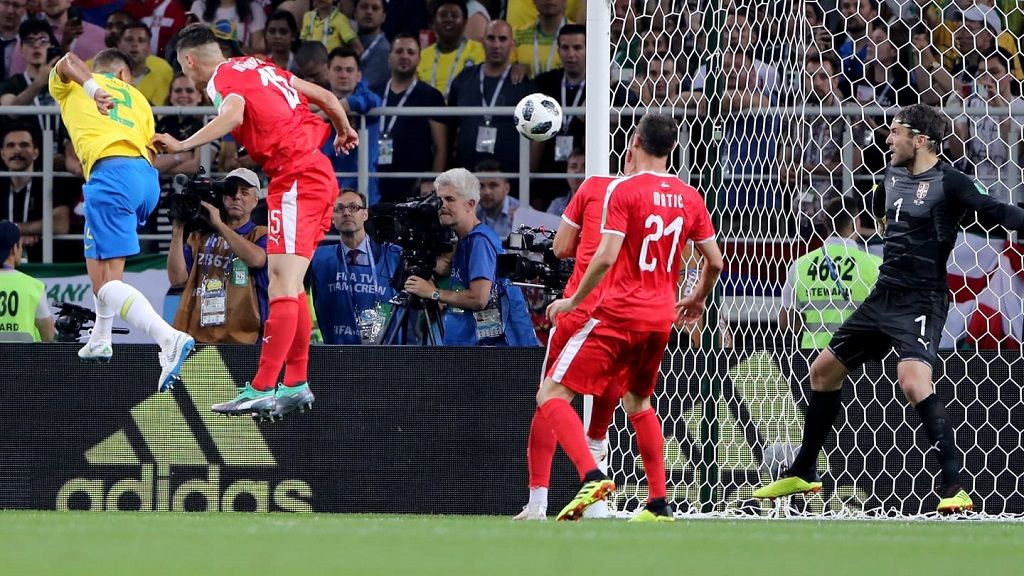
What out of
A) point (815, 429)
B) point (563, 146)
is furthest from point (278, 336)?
point (563, 146)

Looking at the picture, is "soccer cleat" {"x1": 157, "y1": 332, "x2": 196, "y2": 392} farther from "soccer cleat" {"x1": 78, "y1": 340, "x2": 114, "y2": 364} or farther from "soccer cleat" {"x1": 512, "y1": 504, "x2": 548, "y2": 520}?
"soccer cleat" {"x1": 512, "y1": 504, "x2": 548, "y2": 520}

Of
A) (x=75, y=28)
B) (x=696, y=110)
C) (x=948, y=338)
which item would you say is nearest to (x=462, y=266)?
(x=696, y=110)

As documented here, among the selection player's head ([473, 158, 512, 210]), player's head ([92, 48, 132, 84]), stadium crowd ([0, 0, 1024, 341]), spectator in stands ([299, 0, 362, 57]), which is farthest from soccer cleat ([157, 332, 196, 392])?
spectator in stands ([299, 0, 362, 57])

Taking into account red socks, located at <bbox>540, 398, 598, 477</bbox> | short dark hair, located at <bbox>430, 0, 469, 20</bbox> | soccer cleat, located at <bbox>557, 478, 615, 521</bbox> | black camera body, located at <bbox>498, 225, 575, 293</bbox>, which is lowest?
soccer cleat, located at <bbox>557, 478, 615, 521</bbox>

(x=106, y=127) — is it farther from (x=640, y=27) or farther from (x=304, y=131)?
(x=640, y=27)

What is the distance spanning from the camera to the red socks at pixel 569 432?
764 centimetres

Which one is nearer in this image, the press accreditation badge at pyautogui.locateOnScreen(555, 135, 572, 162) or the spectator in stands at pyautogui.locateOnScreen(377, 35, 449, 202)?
the press accreditation badge at pyautogui.locateOnScreen(555, 135, 572, 162)

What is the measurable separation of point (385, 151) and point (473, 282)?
2.12 meters

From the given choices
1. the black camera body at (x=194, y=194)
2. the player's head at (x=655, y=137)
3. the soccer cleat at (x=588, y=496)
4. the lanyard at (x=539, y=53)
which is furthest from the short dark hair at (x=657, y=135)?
the lanyard at (x=539, y=53)

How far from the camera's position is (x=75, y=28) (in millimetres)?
13664

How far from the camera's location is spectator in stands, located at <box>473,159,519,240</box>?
11664 mm

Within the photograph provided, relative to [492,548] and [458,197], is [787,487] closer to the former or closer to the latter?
[458,197]

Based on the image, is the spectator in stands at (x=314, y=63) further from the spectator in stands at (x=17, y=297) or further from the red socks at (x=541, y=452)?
the red socks at (x=541, y=452)

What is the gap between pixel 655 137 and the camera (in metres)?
7.81
